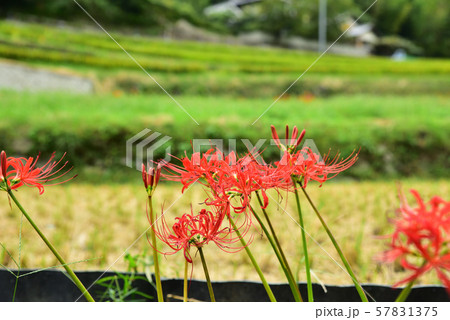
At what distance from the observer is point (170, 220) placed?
1291 mm

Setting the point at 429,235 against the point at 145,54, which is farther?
the point at 145,54

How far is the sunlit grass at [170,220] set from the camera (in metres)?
0.85

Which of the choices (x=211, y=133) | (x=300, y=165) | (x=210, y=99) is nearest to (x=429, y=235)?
(x=300, y=165)

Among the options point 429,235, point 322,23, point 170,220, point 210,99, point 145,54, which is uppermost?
point 322,23

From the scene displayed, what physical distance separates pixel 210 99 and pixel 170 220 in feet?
5.33

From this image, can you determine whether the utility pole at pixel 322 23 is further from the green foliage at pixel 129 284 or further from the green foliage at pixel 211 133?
the green foliage at pixel 129 284

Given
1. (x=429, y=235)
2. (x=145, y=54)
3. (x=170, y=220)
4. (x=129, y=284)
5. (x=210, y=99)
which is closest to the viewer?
(x=429, y=235)

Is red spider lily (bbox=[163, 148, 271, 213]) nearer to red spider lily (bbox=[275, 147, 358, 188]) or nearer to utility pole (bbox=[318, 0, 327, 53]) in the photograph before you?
red spider lily (bbox=[275, 147, 358, 188])

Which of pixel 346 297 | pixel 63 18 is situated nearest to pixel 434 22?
pixel 63 18

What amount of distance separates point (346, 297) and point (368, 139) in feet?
5.00

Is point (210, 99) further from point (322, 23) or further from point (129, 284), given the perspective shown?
point (129, 284)

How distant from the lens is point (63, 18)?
4.52 m

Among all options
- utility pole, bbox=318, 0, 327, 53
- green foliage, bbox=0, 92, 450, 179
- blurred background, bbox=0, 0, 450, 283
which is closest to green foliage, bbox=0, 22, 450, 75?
blurred background, bbox=0, 0, 450, 283

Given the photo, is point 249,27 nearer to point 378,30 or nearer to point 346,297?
point 378,30
